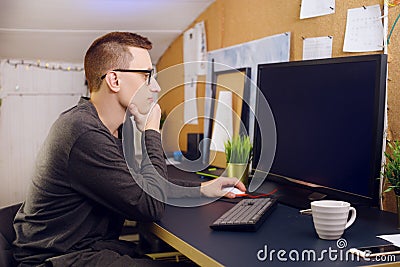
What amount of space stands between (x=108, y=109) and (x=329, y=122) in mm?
684

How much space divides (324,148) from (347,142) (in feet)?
0.37

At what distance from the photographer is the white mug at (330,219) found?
131 cm

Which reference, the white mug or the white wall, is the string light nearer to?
the white wall

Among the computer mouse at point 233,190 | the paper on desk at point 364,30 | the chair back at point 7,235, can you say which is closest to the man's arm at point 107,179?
the chair back at point 7,235

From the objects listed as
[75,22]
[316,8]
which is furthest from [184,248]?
A: [75,22]

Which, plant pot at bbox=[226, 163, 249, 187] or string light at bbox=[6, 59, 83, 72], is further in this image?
string light at bbox=[6, 59, 83, 72]

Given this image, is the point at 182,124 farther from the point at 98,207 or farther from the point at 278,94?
the point at 98,207

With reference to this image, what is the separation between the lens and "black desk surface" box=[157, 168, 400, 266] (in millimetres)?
1195

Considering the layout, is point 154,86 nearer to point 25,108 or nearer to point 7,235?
point 7,235

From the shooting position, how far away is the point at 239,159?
2078 mm

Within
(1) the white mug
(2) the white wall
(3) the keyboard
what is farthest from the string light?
(1) the white mug

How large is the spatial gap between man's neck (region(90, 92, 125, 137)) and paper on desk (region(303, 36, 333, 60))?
0.77m

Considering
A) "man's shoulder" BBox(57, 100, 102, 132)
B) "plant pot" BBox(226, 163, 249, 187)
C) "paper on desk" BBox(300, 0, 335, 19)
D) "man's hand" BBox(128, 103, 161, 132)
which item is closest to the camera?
"man's shoulder" BBox(57, 100, 102, 132)

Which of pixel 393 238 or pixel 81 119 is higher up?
pixel 81 119
